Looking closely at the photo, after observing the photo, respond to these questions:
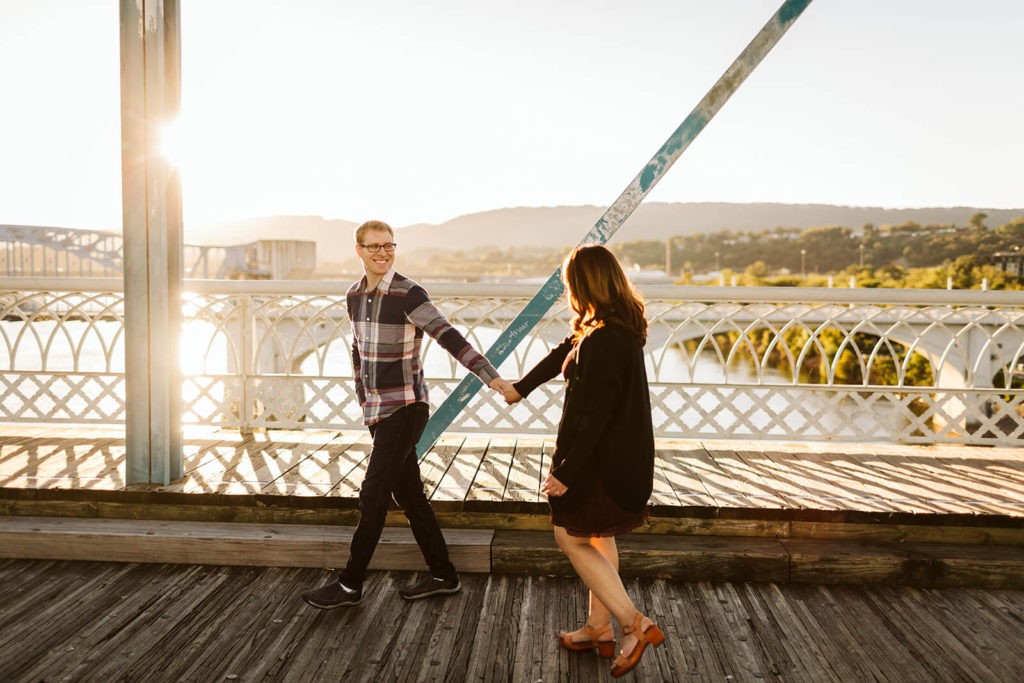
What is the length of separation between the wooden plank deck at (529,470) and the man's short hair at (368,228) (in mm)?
1456

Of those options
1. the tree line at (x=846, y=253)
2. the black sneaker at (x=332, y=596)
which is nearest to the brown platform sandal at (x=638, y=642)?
the black sneaker at (x=332, y=596)

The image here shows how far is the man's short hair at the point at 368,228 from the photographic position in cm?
269

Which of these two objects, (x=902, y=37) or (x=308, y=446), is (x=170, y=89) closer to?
(x=308, y=446)

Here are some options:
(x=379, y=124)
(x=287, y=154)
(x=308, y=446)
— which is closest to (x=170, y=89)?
(x=308, y=446)

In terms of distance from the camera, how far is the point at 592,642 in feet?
8.51

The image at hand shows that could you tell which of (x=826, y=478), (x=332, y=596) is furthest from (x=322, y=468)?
(x=826, y=478)

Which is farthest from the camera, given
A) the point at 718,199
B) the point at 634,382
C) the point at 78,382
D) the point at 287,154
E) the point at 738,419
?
the point at 718,199

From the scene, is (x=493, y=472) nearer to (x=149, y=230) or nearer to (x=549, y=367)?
(x=549, y=367)

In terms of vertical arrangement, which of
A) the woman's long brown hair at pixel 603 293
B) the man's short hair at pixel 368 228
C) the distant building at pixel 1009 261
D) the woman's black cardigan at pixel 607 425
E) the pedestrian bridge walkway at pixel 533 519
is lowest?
the pedestrian bridge walkway at pixel 533 519

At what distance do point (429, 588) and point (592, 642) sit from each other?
0.76m

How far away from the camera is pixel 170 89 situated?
3.61 m

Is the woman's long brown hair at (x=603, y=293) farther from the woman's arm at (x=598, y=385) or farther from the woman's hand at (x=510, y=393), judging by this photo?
the woman's hand at (x=510, y=393)

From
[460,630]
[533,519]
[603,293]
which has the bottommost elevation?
[460,630]

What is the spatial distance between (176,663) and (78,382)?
3.12m
